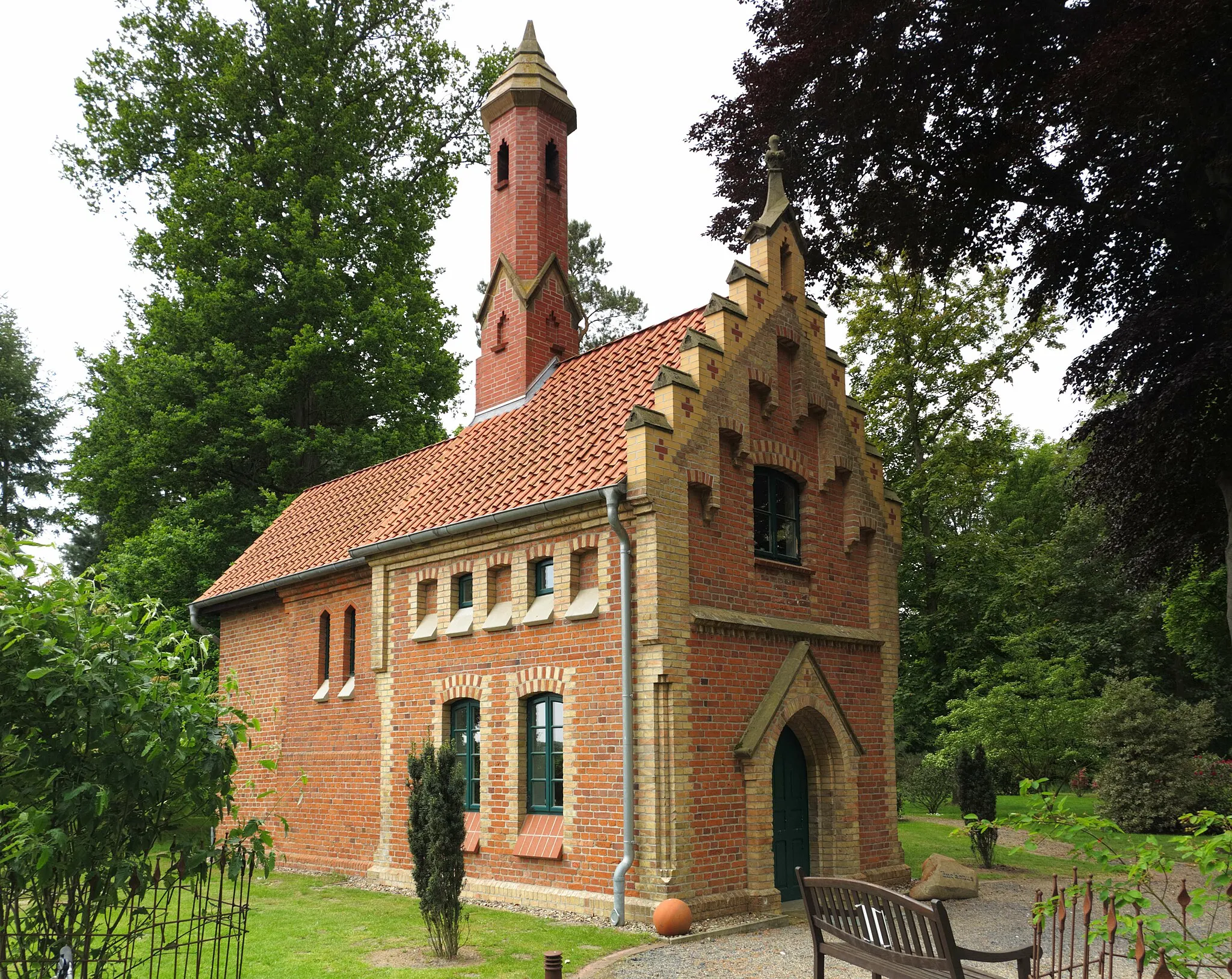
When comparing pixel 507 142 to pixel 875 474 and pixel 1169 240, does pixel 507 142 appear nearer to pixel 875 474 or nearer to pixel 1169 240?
pixel 875 474

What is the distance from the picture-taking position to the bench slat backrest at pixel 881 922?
6.19 meters

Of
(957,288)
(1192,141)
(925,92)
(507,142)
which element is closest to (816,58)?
(925,92)

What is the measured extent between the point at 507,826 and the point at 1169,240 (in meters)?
11.9

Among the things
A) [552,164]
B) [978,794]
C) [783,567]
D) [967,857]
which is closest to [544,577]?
[783,567]

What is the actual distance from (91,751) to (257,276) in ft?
92.0

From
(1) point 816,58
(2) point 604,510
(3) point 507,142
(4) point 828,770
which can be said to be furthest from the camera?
(3) point 507,142

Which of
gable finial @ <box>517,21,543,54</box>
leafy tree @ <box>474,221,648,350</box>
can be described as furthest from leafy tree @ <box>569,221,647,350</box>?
gable finial @ <box>517,21,543,54</box>

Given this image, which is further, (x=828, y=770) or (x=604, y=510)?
(x=828, y=770)

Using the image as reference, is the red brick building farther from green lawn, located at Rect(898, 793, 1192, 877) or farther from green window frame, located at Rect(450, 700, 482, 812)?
green lawn, located at Rect(898, 793, 1192, 877)

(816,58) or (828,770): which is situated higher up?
(816,58)

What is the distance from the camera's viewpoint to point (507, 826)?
1423 centimetres

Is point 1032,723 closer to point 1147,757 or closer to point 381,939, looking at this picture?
point 1147,757

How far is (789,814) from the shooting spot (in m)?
14.5

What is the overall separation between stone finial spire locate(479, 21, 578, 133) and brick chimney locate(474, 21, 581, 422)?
2cm
